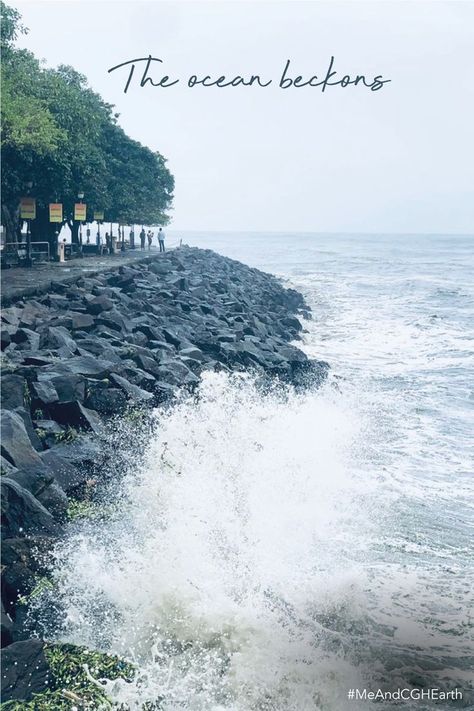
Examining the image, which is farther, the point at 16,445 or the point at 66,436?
the point at 66,436

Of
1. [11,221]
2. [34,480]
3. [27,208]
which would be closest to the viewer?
[34,480]

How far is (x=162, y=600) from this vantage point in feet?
16.6

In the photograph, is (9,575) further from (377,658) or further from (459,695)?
(459,695)

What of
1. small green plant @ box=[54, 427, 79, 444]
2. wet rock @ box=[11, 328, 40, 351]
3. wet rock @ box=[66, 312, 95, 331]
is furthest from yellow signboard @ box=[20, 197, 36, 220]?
small green plant @ box=[54, 427, 79, 444]

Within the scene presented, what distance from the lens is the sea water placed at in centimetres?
456

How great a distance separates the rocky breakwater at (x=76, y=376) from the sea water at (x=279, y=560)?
0.36 metres

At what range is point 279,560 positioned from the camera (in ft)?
20.3

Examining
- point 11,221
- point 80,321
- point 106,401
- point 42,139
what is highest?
point 42,139

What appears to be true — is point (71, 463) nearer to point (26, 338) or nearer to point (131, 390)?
point (131, 390)

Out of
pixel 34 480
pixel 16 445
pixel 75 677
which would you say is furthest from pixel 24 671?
pixel 16 445

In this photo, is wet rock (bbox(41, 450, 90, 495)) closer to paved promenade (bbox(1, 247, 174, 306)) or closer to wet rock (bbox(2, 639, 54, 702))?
wet rock (bbox(2, 639, 54, 702))

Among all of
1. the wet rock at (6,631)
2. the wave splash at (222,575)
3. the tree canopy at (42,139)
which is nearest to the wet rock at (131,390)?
the wave splash at (222,575)

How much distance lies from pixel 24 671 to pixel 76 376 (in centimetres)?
454

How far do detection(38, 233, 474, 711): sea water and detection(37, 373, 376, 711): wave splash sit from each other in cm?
2
